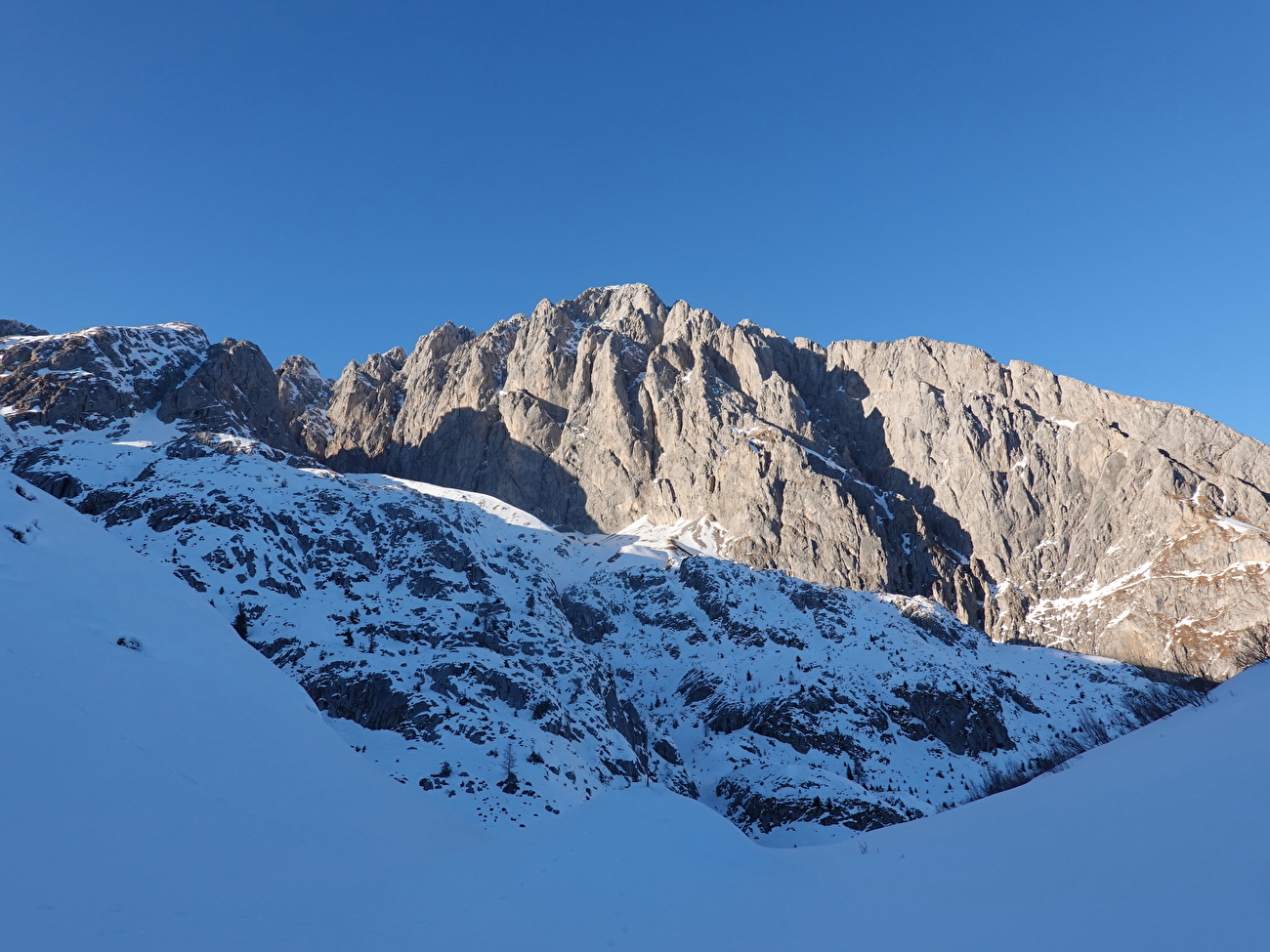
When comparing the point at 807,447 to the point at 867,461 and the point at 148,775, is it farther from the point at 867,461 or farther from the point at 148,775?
the point at 148,775

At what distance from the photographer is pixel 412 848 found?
37.8ft

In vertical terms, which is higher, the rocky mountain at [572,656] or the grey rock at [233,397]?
the grey rock at [233,397]

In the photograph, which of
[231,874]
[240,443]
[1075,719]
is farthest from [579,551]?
[231,874]

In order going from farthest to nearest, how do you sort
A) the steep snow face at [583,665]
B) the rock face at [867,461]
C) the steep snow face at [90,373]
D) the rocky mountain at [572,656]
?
the rock face at [867,461]
the steep snow face at [90,373]
the rocky mountain at [572,656]
the steep snow face at [583,665]

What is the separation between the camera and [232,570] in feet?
156

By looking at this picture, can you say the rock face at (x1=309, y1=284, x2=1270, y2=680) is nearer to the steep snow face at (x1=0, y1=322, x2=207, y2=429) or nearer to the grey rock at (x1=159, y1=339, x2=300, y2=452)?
the grey rock at (x1=159, y1=339, x2=300, y2=452)

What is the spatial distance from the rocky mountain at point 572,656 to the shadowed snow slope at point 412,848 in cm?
509

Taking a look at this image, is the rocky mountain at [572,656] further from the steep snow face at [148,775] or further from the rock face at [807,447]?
the rock face at [807,447]

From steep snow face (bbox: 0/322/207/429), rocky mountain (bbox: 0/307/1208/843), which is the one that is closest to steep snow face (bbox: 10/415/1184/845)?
rocky mountain (bbox: 0/307/1208/843)

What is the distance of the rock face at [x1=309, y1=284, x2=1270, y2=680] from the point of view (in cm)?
10312

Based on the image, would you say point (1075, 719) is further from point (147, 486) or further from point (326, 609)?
point (147, 486)

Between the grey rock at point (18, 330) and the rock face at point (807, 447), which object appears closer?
the rock face at point (807, 447)

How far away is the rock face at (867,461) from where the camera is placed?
10312 cm

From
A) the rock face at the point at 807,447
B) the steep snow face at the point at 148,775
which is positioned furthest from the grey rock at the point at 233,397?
the steep snow face at the point at 148,775
